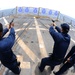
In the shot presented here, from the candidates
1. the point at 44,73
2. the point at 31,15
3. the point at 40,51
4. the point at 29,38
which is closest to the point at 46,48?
the point at 40,51

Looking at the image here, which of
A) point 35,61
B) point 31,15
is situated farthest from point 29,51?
→ point 31,15

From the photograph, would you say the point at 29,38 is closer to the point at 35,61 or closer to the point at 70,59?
the point at 35,61

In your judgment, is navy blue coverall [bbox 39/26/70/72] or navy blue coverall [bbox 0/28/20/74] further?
navy blue coverall [bbox 39/26/70/72]

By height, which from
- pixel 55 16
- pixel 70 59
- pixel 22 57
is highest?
pixel 70 59

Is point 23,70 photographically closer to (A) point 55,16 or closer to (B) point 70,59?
(B) point 70,59

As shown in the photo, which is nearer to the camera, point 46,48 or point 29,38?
point 46,48

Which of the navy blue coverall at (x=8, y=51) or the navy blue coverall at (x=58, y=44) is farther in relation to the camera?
the navy blue coverall at (x=58, y=44)

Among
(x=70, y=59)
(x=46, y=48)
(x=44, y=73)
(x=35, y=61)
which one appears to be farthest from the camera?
(x=46, y=48)

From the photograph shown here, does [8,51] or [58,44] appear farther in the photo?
[58,44]

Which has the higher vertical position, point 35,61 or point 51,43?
point 35,61

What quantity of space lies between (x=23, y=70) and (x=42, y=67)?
101 cm

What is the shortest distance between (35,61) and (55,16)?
19036 mm

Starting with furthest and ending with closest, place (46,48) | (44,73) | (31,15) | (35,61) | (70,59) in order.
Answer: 1. (31,15)
2. (46,48)
3. (35,61)
4. (44,73)
5. (70,59)

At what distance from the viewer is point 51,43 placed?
44.9 feet
